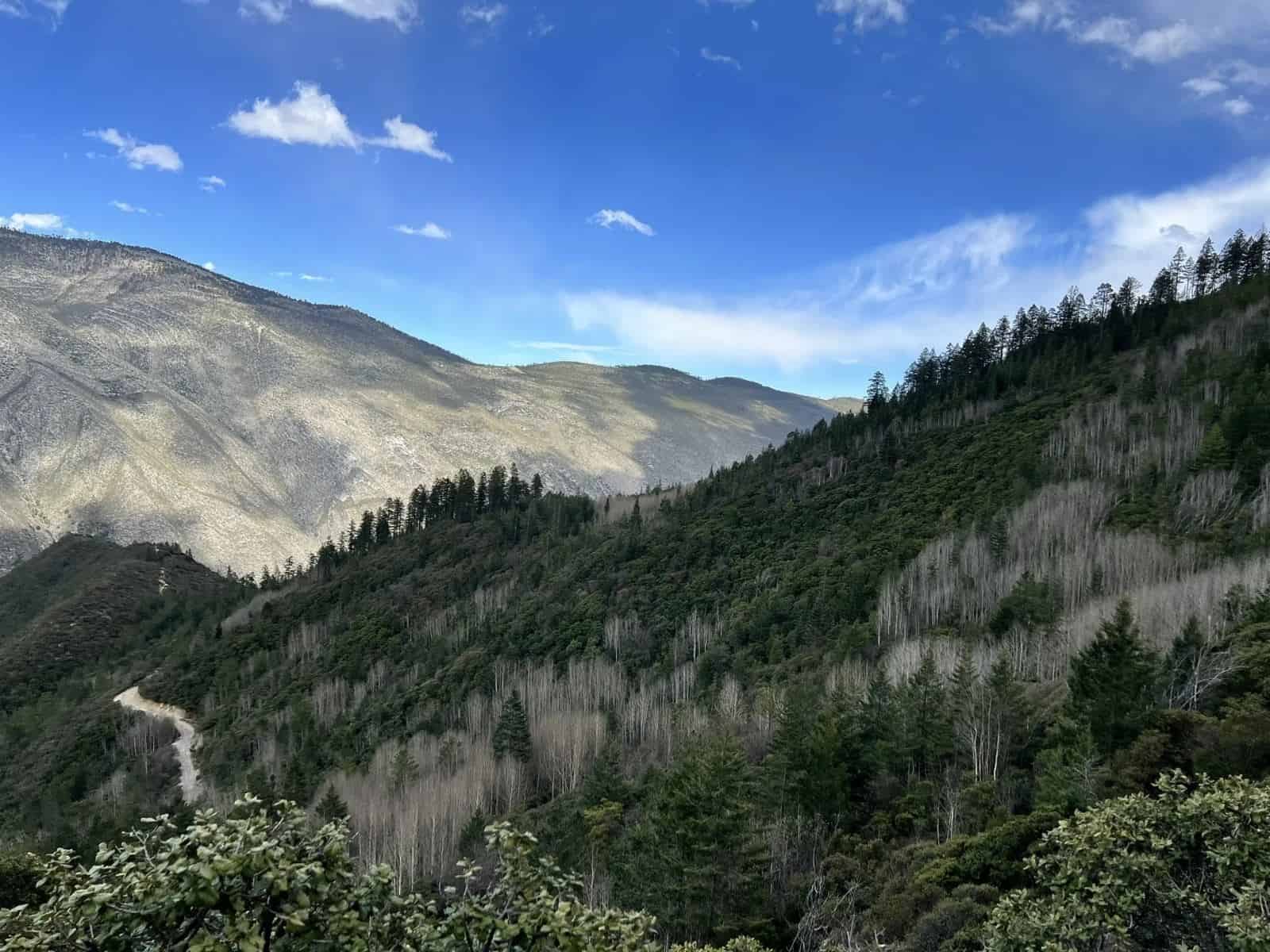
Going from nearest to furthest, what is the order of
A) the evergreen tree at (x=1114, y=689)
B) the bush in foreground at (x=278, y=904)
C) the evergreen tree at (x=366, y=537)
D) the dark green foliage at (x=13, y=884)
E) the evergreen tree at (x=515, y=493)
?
the bush in foreground at (x=278, y=904) < the dark green foliage at (x=13, y=884) < the evergreen tree at (x=1114, y=689) < the evergreen tree at (x=366, y=537) < the evergreen tree at (x=515, y=493)

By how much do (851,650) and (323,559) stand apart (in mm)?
118350

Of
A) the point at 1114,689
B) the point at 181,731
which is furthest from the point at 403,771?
the point at 181,731

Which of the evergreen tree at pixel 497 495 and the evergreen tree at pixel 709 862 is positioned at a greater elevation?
the evergreen tree at pixel 497 495

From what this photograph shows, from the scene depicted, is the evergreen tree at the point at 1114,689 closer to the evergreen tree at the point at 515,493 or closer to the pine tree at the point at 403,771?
the pine tree at the point at 403,771

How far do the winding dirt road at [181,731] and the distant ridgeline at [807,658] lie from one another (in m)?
1.87

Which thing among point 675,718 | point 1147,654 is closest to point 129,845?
point 1147,654

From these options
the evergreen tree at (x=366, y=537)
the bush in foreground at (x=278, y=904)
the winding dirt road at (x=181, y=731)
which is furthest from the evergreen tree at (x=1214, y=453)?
the evergreen tree at (x=366, y=537)

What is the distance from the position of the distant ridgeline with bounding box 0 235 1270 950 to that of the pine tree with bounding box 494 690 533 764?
45 centimetres

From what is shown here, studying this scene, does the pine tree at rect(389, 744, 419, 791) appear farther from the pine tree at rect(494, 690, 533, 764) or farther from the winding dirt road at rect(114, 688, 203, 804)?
the winding dirt road at rect(114, 688, 203, 804)

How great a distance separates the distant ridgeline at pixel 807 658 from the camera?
30.6m

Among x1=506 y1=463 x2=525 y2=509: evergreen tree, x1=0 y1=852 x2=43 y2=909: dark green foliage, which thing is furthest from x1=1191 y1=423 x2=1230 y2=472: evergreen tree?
x1=506 y1=463 x2=525 y2=509: evergreen tree

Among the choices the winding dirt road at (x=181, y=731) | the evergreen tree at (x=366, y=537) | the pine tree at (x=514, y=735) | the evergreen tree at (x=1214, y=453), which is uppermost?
the evergreen tree at (x=1214, y=453)

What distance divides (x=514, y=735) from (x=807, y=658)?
29.1 m

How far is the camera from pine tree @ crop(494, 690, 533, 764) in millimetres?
66188
